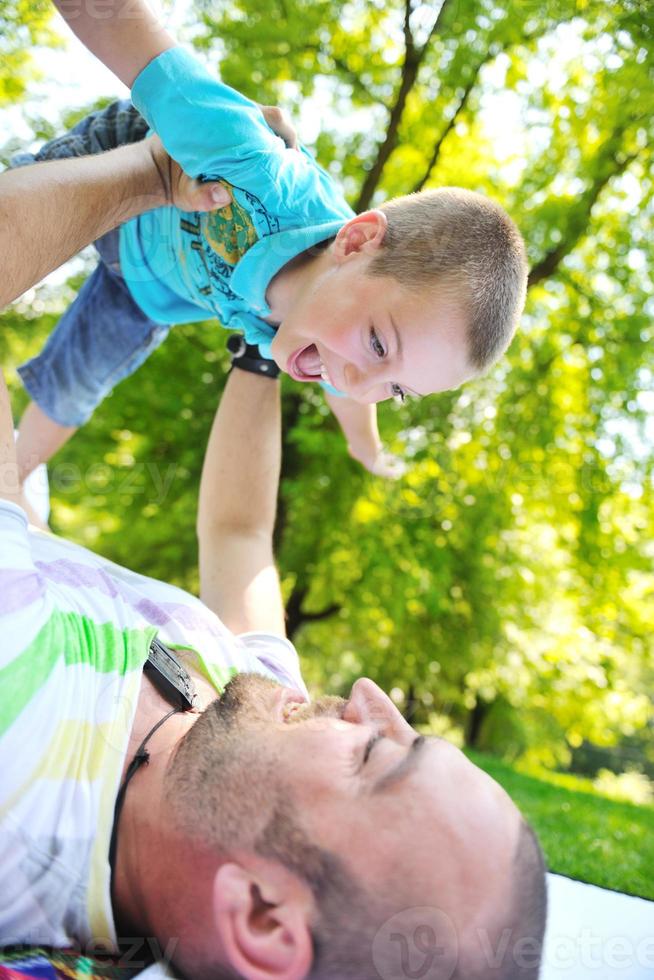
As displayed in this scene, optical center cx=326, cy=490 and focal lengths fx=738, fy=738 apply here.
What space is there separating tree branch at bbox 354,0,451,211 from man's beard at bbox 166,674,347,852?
5882 mm

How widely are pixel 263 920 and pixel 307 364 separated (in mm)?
1475

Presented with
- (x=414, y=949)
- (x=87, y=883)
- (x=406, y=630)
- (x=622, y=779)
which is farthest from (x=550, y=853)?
(x=622, y=779)

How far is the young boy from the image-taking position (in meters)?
1.90

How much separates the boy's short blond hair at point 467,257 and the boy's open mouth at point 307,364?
0.29 metres

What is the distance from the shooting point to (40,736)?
4.26 ft

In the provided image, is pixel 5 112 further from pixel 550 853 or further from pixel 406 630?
pixel 406 630

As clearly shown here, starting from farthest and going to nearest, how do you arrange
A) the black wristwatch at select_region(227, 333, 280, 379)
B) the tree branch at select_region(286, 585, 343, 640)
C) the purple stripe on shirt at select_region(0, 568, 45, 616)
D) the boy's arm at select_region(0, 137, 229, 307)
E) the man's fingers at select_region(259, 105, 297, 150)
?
1. the tree branch at select_region(286, 585, 343, 640)
2. the black wristwatch at select_region(227, 333, 280, 379)
3. the man's fingers at select_region(259, 105, 297, 150)
4. the boy's arm at select_region(0, 137, 229, 307)
5. the purple stripe on shirt at select_region(0, 568, 45, 616)

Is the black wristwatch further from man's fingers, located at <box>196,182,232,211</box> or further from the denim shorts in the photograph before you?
man's fingers, located at <box>196,182,232,211</box>

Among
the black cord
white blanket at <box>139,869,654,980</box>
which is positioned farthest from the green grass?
the black cord

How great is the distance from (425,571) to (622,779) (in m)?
12.4

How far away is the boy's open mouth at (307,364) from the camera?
85.5 inches

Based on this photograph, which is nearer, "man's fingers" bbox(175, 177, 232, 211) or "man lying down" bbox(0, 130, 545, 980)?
"man lying down" bbox(0, 130, 545, 980)

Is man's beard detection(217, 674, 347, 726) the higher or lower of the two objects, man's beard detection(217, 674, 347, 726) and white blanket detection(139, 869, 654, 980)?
the higher

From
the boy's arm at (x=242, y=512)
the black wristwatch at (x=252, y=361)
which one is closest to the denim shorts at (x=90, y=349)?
the black wristwatch at (x=252, y=361)
